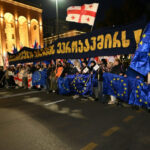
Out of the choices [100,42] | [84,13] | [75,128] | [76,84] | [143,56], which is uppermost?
[84,13]

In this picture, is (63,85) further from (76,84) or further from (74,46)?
(74,46)

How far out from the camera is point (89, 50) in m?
6.71

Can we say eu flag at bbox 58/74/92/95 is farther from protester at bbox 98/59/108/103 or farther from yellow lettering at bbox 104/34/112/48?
yellow lettering at bbox 104/34/112/48

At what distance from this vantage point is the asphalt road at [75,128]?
2969 mm

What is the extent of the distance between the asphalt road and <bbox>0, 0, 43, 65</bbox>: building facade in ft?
99.1

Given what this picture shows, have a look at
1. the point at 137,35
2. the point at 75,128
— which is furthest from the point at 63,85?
the point at 137,35

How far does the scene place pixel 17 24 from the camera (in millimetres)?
36250

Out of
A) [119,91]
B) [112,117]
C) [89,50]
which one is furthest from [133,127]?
[89,50]

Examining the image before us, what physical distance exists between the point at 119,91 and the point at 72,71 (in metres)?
2.74

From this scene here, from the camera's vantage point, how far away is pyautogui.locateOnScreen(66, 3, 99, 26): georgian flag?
22.7ft

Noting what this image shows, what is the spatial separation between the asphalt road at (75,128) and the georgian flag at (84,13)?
4100 millimetres

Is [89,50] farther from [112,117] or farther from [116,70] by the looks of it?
[112,117]

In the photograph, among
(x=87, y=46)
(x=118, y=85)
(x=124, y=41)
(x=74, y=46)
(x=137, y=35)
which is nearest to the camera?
(x=137, y=35)

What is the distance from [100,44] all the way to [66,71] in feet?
8.00
